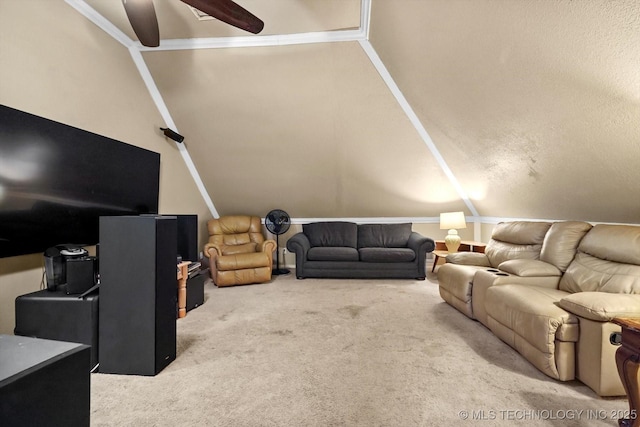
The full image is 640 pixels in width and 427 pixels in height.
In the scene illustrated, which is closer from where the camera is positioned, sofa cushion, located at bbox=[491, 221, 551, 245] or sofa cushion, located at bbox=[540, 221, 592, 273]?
sofa cushion, located at bbox=[540, 221, 592, 273]

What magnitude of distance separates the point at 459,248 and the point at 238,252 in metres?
3.61

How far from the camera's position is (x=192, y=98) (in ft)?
12.9

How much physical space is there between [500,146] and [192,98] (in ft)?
12.4

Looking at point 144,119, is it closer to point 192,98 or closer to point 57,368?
point 192,98

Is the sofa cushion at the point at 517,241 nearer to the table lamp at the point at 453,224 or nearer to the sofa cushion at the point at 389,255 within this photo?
the table lamp at the point at 453,224

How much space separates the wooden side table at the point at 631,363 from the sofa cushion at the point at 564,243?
4.33 feet

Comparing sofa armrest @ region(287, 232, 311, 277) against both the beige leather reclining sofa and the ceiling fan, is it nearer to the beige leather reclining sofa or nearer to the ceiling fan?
the beige leather reclining sofa

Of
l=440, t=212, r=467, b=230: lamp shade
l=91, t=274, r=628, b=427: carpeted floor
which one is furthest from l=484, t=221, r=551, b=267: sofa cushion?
l=440, t=212, r=467, b=230: lamp shade

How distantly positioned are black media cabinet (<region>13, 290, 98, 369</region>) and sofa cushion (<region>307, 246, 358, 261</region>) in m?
3.04

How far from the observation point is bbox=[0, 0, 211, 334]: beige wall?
220 centimetres

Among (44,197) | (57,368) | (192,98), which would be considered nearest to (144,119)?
(192,98)

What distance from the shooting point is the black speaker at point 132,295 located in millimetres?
1970

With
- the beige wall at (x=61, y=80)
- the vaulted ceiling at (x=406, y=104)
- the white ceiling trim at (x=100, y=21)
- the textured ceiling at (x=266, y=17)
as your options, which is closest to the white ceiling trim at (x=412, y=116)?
the vaulted ceiling at (x=406, y=104)

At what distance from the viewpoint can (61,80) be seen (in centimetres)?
257
